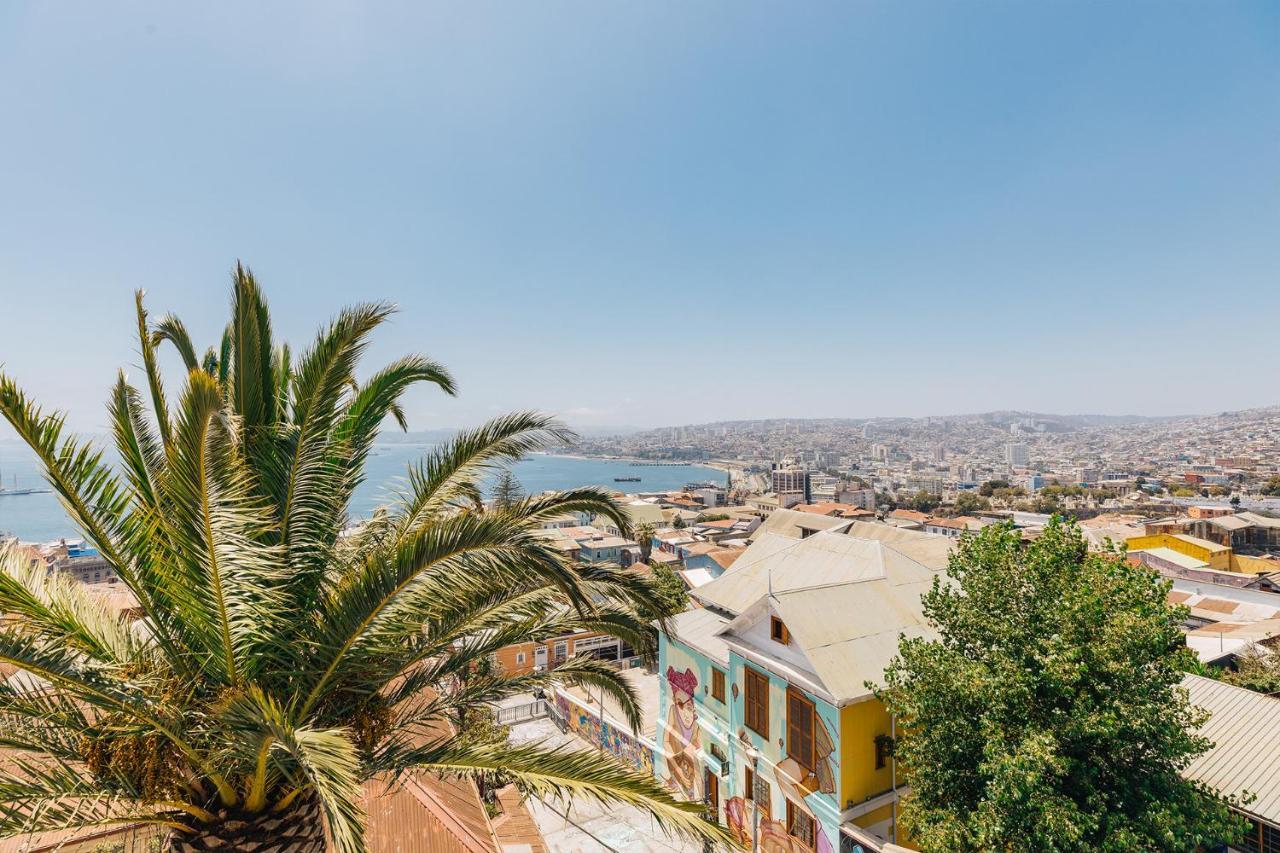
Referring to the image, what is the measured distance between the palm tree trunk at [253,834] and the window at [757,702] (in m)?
8.90

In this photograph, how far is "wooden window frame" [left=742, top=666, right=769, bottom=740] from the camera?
11141mm

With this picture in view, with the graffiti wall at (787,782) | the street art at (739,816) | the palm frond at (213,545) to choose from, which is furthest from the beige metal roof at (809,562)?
the palm frond at (213,545)

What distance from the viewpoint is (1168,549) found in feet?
110

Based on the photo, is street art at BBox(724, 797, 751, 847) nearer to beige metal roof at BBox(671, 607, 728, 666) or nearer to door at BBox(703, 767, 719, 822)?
door at BBox(703, 767, 719, 822)

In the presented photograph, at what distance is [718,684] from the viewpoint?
12.9m

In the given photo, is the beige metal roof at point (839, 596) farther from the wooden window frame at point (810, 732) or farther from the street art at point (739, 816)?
the street art at point (739, 816)

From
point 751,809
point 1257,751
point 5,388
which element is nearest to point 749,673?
point 751,809

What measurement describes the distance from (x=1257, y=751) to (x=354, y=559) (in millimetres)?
11626

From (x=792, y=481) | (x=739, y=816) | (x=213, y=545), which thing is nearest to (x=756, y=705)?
(x=739, y=816)

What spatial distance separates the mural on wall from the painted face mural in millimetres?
1260

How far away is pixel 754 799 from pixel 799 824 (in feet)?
4.20

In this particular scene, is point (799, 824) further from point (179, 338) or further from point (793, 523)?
point (793, 523)

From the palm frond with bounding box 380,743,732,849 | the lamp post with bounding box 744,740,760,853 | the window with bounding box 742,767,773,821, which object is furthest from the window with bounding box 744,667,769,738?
the palm frond with bounding box 380,743,732,849

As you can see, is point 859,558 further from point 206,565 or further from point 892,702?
point 206,565
